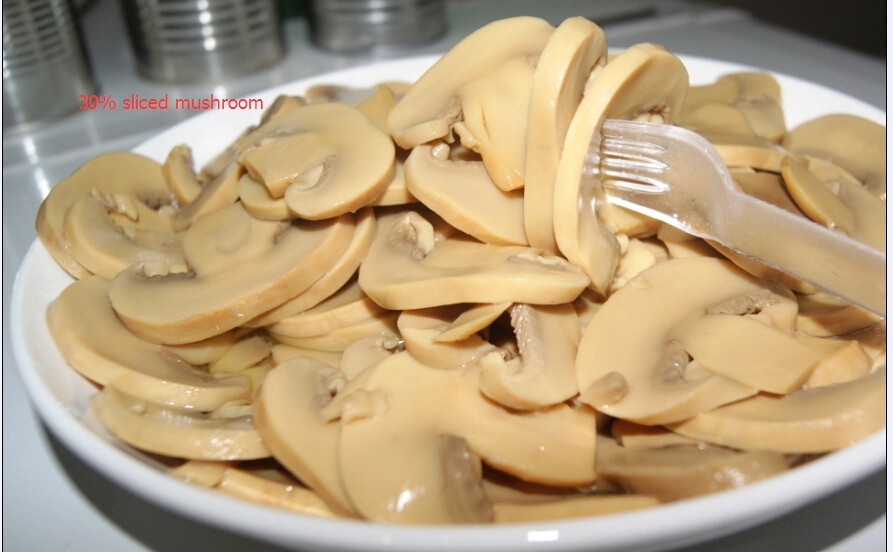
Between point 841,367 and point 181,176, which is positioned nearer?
point 841,367

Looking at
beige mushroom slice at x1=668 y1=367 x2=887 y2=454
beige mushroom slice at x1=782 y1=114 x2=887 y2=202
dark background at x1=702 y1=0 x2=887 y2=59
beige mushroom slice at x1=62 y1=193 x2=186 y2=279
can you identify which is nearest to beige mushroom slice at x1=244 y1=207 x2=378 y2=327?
beige mushroom slice at x1=62 y1=193 x2=186 y2=279

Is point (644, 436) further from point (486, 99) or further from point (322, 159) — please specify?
point (322, 159)

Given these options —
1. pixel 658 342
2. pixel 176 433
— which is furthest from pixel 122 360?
pixel 658 342

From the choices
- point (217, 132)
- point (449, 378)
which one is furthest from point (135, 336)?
point (217, 132)

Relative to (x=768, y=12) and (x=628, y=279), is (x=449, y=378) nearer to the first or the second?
(x=628, y=279)

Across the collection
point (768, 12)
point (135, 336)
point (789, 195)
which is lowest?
point (768, 12)

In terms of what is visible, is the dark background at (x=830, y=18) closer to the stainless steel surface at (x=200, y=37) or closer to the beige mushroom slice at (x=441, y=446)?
the stainless steel surface at (x=200, y=37)

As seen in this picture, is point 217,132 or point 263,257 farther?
point 217,132
